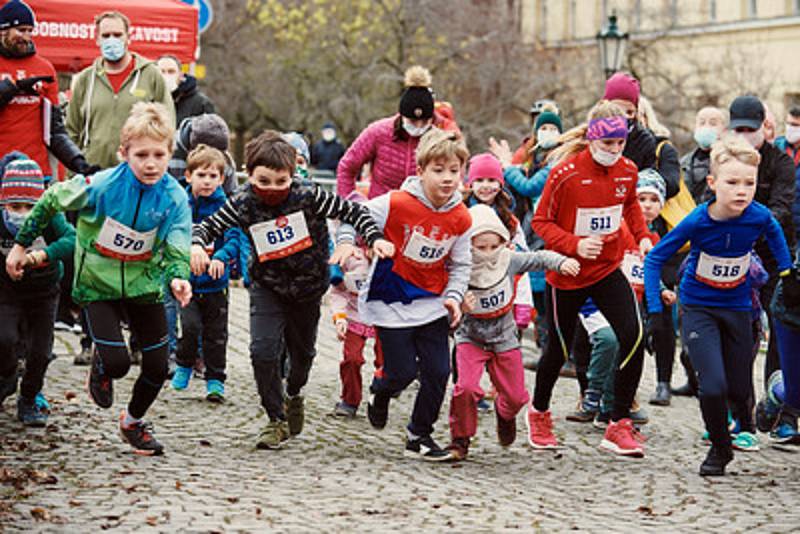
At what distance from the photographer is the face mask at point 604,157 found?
9.58 meters

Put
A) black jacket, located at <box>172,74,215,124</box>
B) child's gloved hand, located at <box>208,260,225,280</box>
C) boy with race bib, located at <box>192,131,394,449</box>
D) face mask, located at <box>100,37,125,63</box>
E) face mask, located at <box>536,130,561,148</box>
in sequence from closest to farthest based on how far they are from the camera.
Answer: boy with race bib, located at <box>192,131,394,449</box> < child's gloved hand, located at <box>208,260,225,280</box> < face mask, located at <box>100,37,125,63</box> < face mask, located at <box>536,130,561,148</box> < black jacket, located at <box>172,74,215,124</box>

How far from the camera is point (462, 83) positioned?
3925 centimetres

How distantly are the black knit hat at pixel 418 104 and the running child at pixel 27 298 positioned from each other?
276 cm

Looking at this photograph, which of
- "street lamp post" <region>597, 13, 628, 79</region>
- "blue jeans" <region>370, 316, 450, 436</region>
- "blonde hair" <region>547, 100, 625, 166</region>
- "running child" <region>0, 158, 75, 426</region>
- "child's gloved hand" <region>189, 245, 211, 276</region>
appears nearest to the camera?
"child's gloved hand" <region>189, 245, 211, 276</region>

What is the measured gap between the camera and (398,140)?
11.2 meters

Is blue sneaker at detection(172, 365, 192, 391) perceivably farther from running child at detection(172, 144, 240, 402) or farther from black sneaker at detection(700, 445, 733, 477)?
black sneaker at detection(700, 445, 733, 477)

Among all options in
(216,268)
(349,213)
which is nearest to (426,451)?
(349,213)

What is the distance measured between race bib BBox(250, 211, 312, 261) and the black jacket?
4820 millimetres

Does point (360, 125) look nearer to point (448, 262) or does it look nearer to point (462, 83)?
point (462, 83)

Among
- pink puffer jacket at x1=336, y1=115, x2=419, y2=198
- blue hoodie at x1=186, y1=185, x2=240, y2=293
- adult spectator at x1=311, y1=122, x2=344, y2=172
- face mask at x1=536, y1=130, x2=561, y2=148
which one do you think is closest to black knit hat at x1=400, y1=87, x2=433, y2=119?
pink puffer jacket at x1=336, y1=115, x2=419, y2=198

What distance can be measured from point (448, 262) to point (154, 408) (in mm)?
2473

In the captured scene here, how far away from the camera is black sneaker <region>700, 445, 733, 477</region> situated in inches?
353

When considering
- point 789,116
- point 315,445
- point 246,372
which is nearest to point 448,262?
point 315,445

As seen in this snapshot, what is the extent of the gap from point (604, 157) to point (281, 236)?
209 cm
